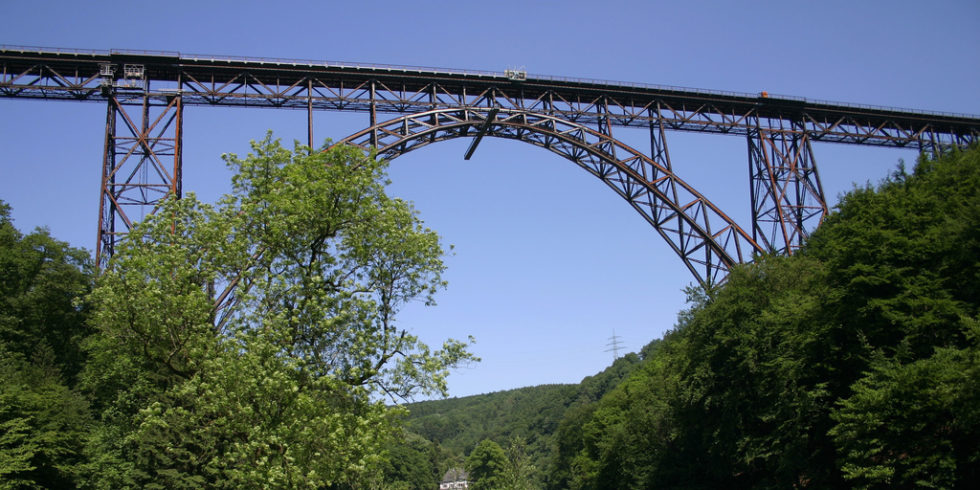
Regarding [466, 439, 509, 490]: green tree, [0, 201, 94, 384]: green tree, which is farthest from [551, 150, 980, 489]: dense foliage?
Result: [466, 439, 509, 490]: green tree

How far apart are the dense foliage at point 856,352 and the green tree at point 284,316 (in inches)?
583

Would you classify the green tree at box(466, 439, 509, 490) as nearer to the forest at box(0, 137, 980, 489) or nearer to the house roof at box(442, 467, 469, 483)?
the house roof at box(442, 467, 469, 483)

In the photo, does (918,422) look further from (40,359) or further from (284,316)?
(40,359)

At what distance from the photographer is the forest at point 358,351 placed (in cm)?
1409

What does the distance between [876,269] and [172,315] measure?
22.5 m

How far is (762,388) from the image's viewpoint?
1174 inches

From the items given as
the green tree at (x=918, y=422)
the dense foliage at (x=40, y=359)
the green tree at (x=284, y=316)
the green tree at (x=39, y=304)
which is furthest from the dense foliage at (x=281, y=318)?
the green tree at (x=39, y=304)

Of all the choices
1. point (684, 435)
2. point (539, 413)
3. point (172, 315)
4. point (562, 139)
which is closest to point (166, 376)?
point (172, 315)

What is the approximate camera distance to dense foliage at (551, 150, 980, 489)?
20.8 metres

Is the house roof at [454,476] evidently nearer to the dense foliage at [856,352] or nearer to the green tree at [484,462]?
the green tree at [484,462]

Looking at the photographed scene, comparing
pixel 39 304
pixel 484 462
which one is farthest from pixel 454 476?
pixel 39 304

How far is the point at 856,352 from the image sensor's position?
25.2 meters

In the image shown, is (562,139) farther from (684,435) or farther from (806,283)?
(684,435)

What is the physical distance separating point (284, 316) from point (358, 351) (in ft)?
5.66
